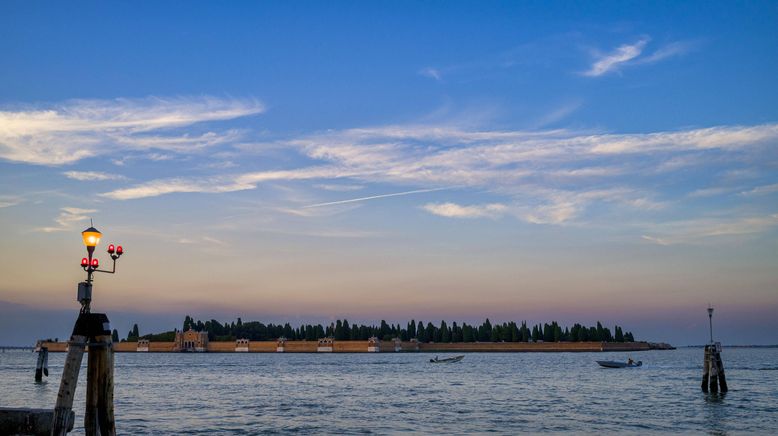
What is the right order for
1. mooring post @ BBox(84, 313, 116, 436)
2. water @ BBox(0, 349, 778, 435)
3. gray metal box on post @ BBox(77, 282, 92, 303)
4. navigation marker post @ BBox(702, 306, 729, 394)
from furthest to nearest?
navigation marker post @ BBox(702, 306, 729, 394) < water @ BBox(0, 349, 778, 435) < gray metal box on post @ BBox(77, 282, 92, 303) < mooring post @ BBox(84, 313, 116, 436)

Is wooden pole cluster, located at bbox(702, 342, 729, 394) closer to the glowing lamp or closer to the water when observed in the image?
the water

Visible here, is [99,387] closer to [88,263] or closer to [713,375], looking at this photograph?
[88,263]

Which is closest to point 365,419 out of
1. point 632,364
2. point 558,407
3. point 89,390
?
point 558,407

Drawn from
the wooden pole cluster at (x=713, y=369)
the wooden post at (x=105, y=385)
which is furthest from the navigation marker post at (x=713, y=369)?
the wooden post at (x=105, y=385)

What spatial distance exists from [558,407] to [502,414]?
15.2 ft

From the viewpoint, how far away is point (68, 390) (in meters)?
14.9

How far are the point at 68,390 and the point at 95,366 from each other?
0.93m

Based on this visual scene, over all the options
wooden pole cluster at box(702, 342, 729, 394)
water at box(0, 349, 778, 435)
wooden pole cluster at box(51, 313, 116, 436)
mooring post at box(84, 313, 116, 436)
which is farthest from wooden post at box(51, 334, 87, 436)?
wooden pole cluster at box(702, 342, 729, 394)

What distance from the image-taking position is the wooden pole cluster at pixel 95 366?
15320 mm

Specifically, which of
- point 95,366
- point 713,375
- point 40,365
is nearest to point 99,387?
point 95,366

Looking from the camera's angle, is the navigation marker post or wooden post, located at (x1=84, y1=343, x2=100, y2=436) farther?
the navigation marker post

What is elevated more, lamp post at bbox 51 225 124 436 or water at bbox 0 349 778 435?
lamp post at bbox 51 225 124 436

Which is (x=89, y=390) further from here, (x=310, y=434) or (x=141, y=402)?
(x=141, y=402)

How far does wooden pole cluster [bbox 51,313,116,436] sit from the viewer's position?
15.3 m
